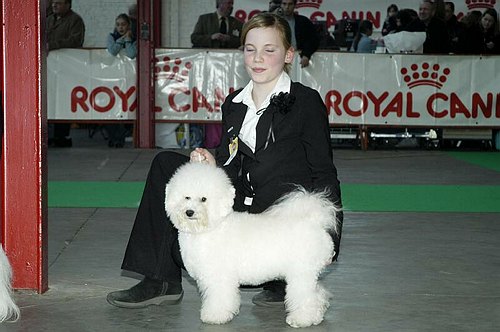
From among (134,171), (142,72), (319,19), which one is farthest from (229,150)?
(319,19)

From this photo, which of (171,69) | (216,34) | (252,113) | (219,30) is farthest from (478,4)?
(252,113)

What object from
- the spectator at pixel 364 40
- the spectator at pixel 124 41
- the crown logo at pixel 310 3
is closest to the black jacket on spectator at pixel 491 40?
the spectator at pixel 364 40

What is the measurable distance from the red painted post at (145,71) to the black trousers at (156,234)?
7.67 meters

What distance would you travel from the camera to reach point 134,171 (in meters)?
9.30

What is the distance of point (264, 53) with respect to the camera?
154 inches

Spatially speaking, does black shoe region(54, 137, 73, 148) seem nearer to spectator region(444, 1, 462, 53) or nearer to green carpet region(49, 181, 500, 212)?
green carpet region(49, 181, 500, 212)

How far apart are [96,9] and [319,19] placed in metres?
3.67

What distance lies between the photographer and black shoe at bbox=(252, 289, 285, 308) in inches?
159

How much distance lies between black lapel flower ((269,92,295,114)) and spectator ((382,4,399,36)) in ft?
29.8

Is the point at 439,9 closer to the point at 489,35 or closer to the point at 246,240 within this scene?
the point at 489,35

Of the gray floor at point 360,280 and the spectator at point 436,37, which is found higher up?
the spectator at point 436,37

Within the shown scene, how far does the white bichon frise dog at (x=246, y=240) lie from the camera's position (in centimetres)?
341

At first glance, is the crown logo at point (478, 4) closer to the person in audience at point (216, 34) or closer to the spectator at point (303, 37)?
the spectator at point (303, 37)

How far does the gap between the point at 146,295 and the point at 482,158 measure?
772 centimetres
